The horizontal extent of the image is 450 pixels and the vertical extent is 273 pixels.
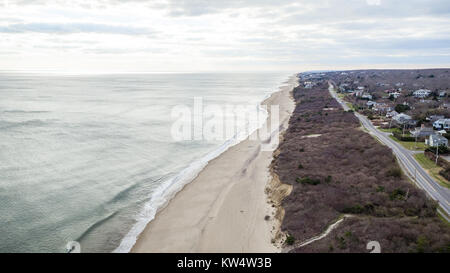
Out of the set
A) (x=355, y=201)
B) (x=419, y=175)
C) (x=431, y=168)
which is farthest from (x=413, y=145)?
(x=355, y=201)

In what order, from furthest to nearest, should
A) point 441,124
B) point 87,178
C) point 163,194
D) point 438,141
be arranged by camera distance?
point 441,124 < point 438,141 < point 87,178 < point 163,194

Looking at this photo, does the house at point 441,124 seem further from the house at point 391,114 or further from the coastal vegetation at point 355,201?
the coastal vegetation at point 355,201

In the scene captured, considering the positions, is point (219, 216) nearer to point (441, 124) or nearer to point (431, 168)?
point (431, 168)

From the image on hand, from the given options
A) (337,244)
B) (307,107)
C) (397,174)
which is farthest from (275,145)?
(307,107)

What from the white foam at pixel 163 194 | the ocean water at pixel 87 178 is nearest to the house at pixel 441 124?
the ocean water at pixel 87 178

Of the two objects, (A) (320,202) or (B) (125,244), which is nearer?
(B) (125,244)

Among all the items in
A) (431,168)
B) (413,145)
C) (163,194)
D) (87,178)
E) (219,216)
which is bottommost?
(219,216)
